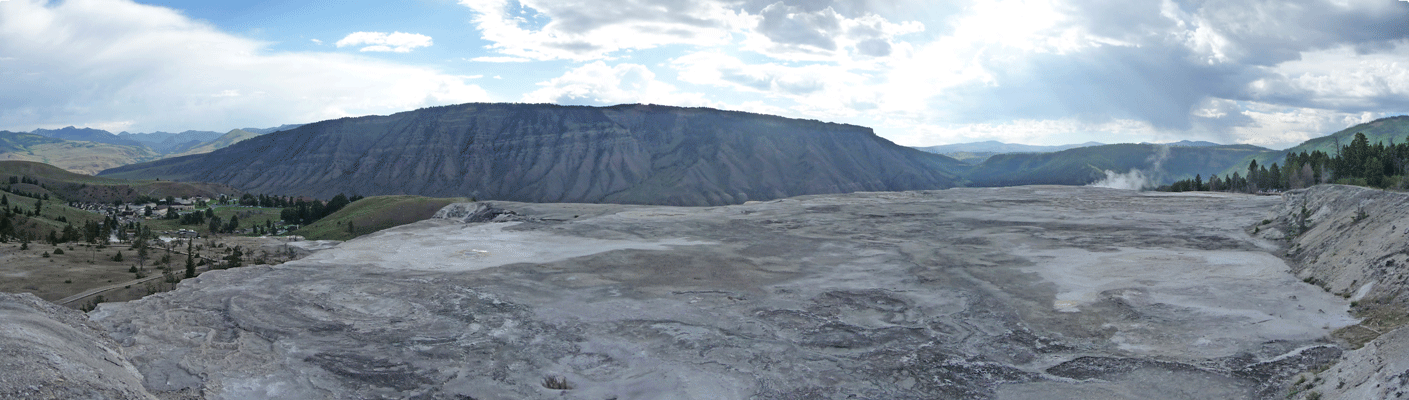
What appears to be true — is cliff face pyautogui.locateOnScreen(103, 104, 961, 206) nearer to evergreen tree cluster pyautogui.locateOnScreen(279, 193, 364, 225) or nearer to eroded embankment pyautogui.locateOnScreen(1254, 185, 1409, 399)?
evergreen tree cluster pyautogui.locateOnScreen(279, 193, 364, 225)

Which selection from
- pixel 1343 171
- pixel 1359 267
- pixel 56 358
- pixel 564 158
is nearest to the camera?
pixel 56 358

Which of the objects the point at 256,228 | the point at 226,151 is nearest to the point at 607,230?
the point at 256,228

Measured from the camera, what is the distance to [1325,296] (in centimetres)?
1786

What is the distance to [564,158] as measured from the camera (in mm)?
164875

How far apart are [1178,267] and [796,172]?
144m

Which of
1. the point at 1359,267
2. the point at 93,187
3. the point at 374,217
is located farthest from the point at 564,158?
the point at 1359,267

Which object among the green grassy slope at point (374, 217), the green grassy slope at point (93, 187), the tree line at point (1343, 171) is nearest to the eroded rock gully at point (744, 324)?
the green grassy slope at point (374, 217)

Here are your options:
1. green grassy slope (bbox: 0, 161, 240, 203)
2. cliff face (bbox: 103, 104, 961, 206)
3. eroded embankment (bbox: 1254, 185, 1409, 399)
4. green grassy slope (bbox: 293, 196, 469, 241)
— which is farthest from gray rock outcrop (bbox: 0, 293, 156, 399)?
green grassy slope (bbox: 0, 161, 240, 203)

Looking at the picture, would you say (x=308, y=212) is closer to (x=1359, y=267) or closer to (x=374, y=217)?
(x=374, y=217)

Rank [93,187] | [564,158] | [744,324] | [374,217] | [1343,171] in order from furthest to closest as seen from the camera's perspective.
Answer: [564,158] → [93,187] → [374,217] → [1343,171] → [744,324]

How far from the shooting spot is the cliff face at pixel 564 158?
156375mm

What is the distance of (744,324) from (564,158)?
152590mm

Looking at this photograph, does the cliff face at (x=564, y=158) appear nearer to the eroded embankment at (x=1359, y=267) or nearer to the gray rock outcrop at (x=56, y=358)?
the eroded embankment at (x=1359, y=267)

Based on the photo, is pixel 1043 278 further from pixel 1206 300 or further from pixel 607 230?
pixel 607 230
